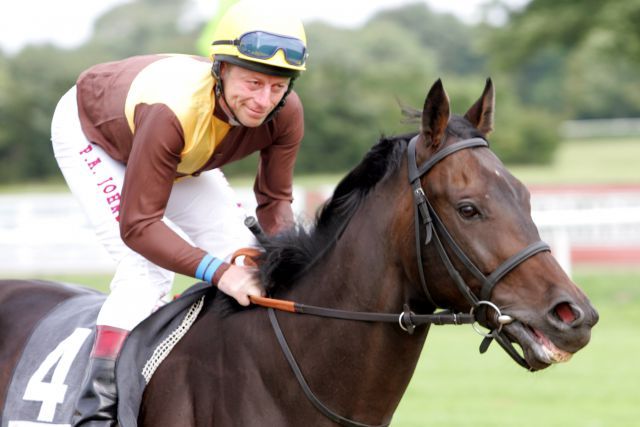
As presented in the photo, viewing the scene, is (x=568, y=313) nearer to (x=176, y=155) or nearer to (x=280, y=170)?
(x=176, y=155)

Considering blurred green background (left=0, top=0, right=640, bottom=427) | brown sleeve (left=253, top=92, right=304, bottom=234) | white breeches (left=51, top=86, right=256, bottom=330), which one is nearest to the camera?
white breeches (left=51, top=86, right=256, bottom=330)

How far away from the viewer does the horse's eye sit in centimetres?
336

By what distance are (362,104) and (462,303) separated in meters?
27.1

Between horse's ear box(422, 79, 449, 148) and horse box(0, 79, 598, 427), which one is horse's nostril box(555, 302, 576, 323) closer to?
horse box(0, 79, 598, 427)

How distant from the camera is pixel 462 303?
135 inches

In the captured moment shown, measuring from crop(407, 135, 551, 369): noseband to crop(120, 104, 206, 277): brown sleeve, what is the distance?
0.84 meters

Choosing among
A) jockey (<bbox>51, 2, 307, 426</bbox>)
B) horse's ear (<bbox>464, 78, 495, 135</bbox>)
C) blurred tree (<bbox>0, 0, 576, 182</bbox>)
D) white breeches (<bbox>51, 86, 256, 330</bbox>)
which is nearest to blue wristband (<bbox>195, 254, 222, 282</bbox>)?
jockey (<bbox>51, 2, 307, 426</bbox>)

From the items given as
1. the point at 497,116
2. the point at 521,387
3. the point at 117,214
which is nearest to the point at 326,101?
the point at 497,116

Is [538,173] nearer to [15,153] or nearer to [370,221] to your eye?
[15,153]

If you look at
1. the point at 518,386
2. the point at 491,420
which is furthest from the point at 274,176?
the point at 518,386

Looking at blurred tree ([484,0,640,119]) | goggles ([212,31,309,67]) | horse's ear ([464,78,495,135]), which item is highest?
goggles ([212,31,309,67])

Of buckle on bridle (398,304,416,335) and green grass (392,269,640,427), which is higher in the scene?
buckle on bridle (398,304,416,335)

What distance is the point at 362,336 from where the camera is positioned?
12.0 feet

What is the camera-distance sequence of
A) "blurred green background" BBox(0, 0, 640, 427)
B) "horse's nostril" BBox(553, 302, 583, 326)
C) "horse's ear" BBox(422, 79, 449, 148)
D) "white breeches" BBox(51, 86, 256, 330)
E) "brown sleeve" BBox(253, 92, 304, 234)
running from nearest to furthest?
"horse's nostril" BBox(553, 302, 583, 326) < "horse's ear" BBox(422, 79, 449, 148) < "white breeches" BBox(51, 86, 256, 330) < "brown sleeve" BBox(253, 92, 304, 234) < "blurred green background" BBox(0, 0, 640, 427)
